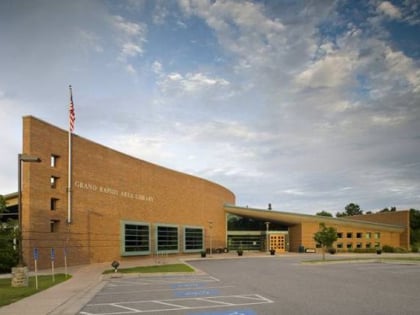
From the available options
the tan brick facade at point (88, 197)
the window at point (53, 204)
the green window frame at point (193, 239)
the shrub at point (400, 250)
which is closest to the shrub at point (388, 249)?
the shrub at point (400, 250)

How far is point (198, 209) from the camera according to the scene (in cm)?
6100

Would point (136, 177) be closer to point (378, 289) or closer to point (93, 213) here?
point (93, 213)

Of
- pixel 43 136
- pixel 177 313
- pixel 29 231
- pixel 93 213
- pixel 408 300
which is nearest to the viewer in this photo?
pixel 177 313

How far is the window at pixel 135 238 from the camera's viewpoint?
44.1 meters

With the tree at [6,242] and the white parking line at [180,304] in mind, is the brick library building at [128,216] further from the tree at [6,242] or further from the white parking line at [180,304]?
the white parking line at [180,304]

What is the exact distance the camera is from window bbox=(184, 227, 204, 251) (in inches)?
2280

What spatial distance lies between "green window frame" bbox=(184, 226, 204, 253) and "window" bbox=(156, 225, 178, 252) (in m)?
2.83

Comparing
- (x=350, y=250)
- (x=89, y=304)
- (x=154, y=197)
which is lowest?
(x=350, y=250)

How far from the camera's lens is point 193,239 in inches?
2346

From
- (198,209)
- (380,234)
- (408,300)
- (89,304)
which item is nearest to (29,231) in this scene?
(89,304)

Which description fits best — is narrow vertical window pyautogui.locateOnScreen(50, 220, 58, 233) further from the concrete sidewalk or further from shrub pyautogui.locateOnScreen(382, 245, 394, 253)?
shrub pyautogui.locateOnScreen(382, 245, 394, 253)

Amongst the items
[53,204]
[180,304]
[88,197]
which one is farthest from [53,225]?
[180,304]

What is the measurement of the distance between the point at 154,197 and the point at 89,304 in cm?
3453

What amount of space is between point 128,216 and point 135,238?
8.64 feet
